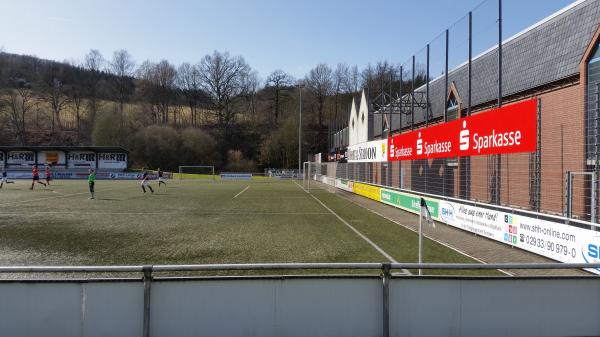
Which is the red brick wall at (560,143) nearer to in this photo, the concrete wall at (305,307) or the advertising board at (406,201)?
the advertising board at (406,201)

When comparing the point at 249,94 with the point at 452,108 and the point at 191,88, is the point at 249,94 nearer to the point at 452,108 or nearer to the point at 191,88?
the point at 191,88

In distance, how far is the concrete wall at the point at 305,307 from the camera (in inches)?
167

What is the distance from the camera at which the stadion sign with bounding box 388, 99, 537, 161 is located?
10016mm

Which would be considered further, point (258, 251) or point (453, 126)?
point (453, 126)

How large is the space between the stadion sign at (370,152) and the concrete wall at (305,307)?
1737cm

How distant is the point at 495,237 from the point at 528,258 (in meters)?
1.78

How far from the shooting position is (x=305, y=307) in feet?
14.3

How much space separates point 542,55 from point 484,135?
727 cm

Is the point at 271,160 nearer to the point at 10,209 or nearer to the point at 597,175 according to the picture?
the point at 10,209

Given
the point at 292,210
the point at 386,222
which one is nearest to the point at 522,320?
the point at 386,222

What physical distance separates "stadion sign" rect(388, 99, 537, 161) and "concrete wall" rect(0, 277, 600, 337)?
6182 mm

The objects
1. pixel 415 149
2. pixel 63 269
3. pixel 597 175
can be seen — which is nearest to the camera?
pixel 63 269

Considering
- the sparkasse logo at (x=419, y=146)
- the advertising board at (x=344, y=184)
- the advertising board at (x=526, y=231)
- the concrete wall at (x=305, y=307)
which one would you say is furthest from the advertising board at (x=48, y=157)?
the concrete wall at (x=305, y=307)

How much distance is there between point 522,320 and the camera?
176 inches
